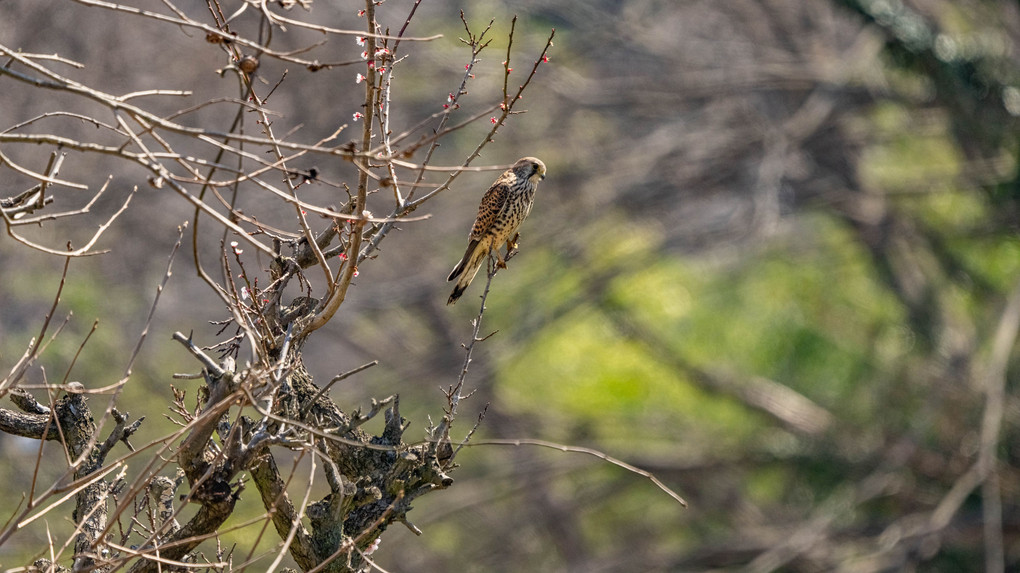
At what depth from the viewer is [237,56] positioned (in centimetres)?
316

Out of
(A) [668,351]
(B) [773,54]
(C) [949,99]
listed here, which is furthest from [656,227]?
(C) [949,99]

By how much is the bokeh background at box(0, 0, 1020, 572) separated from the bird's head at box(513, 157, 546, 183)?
4.70 m

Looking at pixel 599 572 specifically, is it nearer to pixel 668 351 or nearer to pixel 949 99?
pixel 668 351

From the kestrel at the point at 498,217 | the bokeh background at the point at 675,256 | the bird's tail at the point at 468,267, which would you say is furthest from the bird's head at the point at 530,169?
the bokeh background at the point at 675,256

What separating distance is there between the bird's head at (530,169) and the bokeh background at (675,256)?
4697 millimetres

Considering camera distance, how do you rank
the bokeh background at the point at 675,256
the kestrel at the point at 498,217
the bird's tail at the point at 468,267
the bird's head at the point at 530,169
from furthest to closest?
the bokeh background at the point at 675,256 < the bird's head at the point at 530,169 < the kestrel at the point at 498,217 < the bird's tail at the point at 468,267

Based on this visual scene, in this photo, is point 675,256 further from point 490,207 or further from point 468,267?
point 468,267

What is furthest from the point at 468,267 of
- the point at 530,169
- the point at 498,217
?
the point at 530,169

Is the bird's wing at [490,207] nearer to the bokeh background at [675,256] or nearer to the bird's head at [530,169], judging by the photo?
the bird's head at [530,169]

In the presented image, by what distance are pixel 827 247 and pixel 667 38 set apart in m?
2.99

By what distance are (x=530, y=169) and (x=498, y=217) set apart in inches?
18.6

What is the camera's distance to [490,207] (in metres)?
4.96

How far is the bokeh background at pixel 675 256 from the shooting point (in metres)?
10.6

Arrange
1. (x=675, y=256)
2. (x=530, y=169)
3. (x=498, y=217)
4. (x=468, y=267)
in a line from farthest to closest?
(x=675, y=256) < (x=530, y=169) < (x=498, y=217) < (x=468, y=267)
